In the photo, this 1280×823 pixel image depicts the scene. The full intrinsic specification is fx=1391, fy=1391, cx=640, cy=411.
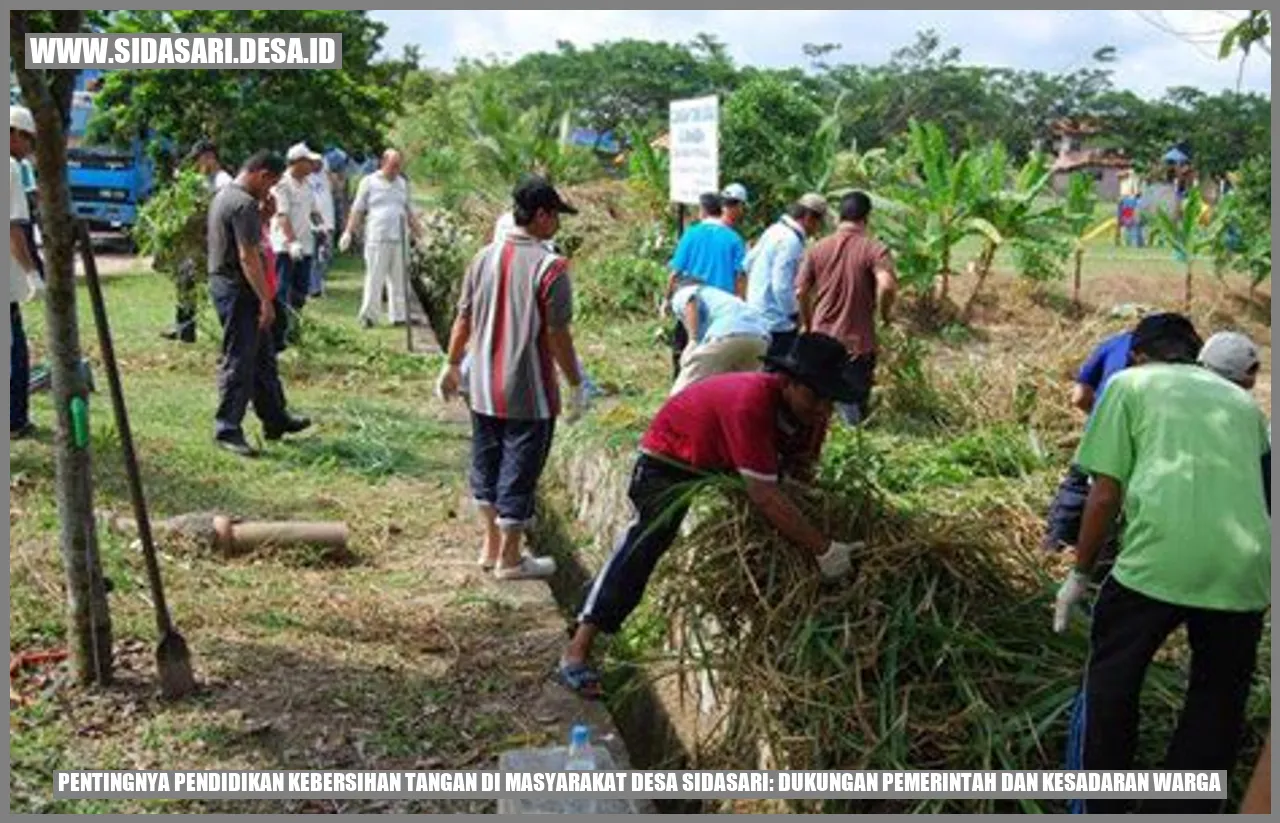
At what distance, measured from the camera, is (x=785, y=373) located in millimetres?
4539

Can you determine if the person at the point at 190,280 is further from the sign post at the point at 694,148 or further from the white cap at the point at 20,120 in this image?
the sign post at the point at 694,148

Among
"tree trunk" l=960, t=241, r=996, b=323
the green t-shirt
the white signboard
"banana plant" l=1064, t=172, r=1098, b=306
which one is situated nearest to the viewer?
the green t-shirt

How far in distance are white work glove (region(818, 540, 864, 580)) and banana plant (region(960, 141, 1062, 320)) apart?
1239 cm

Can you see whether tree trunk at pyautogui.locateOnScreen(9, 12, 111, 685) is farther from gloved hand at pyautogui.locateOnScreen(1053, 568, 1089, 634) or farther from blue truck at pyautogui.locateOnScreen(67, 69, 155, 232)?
blue truck at pyautogui.locateOnScreen(67, 69, 155, 232)

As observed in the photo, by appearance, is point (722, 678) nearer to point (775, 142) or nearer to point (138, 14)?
point (138, 14)

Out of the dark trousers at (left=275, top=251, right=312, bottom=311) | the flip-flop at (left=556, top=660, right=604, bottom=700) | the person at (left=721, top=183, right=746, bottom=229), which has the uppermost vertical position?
the person at (left=721, top=183, right=746, bottom=229)

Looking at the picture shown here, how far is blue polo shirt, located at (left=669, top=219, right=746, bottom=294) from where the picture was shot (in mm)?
9586

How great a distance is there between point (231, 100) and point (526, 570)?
1150 centimetres

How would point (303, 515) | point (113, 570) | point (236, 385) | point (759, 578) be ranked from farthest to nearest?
point (236, 385) → point (303, 515) → point (113, 570) → point (759, 578)

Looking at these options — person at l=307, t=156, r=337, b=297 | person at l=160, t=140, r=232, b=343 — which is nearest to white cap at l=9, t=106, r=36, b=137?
person at l=160, t=140, r=232, b=343

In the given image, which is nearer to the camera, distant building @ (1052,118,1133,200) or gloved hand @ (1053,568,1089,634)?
Answer: gloved hand @ (1053,568,1089,634)

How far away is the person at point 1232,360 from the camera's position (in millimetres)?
4574

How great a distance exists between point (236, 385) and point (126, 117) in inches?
372

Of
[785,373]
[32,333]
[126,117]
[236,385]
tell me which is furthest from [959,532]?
[126,117]
